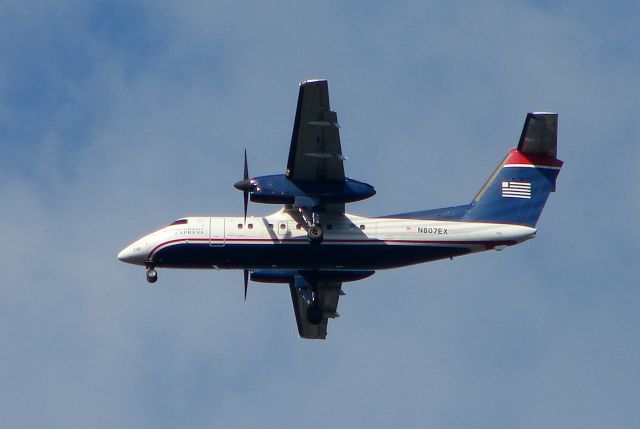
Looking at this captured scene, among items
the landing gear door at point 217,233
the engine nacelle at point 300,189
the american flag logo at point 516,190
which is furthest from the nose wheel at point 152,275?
the american flag logo at point 516,190

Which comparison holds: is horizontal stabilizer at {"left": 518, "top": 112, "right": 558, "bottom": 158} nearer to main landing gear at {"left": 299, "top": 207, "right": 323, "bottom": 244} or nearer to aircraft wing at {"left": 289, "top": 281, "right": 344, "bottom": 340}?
main landing gear at {"left": 299, "top": 207, "right": 323, "bottom": 244}

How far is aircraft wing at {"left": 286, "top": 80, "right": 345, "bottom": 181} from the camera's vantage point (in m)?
36.4

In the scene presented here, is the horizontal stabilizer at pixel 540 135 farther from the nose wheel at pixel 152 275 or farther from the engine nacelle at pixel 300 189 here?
the nose wheel at pixel 152 275

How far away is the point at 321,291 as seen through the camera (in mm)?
43156

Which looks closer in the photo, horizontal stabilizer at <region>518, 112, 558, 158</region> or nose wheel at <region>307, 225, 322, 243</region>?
nose wheel at <region>307, 225, 322, 243</region>

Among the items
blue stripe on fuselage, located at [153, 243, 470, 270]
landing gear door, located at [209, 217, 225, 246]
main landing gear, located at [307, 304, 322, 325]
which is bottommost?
main landing gear, located at [307, 304, 322, 325]

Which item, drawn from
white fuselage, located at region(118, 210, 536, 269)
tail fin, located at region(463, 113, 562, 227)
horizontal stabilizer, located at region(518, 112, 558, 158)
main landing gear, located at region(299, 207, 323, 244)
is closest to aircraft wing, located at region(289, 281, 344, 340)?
white fuselage, located at region(118, 210, 536, 269)

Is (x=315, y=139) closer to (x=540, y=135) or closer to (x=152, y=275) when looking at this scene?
(x=152, y=275)

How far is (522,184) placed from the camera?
40.5 metres

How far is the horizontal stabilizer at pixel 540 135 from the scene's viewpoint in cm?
3906

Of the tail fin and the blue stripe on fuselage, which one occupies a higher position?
the tail fin

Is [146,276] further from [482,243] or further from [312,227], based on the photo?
[482,243]

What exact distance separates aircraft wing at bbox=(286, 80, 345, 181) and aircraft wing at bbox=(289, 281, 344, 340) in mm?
4617

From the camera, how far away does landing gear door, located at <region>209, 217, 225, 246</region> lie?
39312 mm
